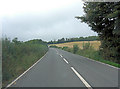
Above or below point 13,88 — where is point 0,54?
above

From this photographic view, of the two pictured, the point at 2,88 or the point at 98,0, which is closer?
the point at 2,88

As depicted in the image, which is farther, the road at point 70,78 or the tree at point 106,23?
the tree at point 106,23

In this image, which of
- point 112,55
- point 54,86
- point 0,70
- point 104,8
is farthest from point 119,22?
point 0,70

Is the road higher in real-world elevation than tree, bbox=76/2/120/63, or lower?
lower

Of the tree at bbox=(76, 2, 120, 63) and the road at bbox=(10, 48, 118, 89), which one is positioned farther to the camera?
the tree at bbox=(76, 2, 120, 63)

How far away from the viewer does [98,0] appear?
14484mm

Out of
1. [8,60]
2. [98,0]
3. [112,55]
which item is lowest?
[112,55]

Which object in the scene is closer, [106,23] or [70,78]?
[70,78]

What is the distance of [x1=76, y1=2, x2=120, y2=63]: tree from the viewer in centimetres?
1352

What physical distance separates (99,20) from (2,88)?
1374cm

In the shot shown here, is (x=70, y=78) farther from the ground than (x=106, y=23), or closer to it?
closer to it

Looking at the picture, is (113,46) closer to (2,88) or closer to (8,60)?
(8,60)

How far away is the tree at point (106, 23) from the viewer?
13523mm

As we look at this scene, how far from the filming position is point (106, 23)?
16891mm
